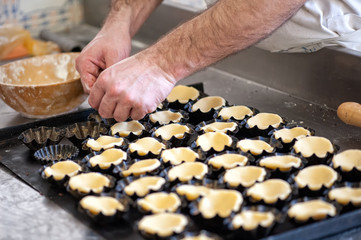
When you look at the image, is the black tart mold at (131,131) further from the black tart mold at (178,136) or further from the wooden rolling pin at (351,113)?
the wooden rolling pin at (351,113)

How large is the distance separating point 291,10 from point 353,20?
424 mm

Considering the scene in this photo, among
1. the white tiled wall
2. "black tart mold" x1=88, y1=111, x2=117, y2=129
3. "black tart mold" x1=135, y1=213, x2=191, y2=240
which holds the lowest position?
the white tiled wall

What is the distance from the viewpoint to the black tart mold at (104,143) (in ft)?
5.84

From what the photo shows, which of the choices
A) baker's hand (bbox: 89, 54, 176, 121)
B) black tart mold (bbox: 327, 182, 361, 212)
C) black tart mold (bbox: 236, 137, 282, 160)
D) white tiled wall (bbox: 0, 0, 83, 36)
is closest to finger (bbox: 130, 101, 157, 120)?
baker's hand (bbox: 89, 54, 176, 121)

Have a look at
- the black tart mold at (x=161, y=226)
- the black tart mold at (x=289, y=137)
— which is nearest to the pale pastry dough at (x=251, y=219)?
the black tart mold at (x=161, y=226)

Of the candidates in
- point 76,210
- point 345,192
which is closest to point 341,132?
point 345,192

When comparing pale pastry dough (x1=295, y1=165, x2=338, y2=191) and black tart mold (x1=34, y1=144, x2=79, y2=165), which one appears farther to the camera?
black tart mold (x1=34, y1=144, x2=79, y2=165)

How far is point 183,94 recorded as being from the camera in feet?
7.33

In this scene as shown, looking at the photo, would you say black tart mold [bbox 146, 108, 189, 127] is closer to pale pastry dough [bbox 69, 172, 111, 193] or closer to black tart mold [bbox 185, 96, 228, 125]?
black tart mold [bbox 185, 96, 228, 125]

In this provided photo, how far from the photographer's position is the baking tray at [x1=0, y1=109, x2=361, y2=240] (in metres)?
1.30

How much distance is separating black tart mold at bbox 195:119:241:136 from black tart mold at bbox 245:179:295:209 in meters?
0.40

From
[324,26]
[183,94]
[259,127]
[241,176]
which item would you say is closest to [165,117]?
[183,94]

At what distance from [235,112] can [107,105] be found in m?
0.49

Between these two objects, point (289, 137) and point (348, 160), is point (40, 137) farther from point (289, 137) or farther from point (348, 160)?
point (348, 160)
